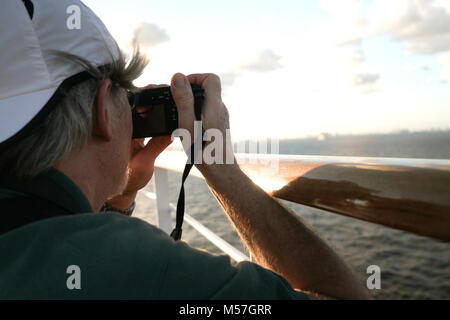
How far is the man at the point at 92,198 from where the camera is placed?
499mm

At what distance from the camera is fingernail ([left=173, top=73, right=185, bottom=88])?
91cm

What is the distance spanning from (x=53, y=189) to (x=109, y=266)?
205mm

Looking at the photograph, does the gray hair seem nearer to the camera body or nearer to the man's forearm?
the camera body

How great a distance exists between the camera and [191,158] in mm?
936

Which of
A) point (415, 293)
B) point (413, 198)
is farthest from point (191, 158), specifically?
point (415, 293)

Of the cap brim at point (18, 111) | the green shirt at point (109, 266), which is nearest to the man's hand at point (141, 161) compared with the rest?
the cap brim at point (18, 111)

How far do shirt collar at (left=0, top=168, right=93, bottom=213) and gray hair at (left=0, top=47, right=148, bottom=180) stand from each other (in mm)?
15

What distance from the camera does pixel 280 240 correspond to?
32.4 inches

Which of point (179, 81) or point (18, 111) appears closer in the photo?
point (18, 111)

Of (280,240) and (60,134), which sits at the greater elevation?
(60,134)

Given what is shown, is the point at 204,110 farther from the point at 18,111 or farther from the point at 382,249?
the point at 382,249

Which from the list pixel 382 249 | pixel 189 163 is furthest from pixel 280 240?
pixel 382 249

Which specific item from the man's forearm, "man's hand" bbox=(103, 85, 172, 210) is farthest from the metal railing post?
the man's forearm

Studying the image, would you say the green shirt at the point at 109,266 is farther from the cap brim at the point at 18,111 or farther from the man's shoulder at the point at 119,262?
the cap brim at the point at 18,111
